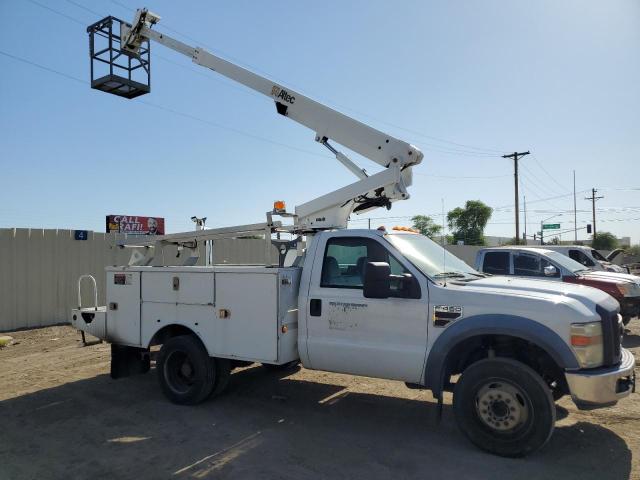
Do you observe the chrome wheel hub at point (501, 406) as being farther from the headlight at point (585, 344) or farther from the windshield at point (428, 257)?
the windshield at point (428, 257)

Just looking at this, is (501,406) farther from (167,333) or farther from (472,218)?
(472,218)

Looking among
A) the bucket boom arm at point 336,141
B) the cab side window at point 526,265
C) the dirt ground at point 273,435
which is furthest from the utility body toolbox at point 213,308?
the cab side window at point 526,265

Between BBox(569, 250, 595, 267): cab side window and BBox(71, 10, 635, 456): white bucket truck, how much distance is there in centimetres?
798

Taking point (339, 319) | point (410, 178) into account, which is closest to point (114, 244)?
point (339, 319)

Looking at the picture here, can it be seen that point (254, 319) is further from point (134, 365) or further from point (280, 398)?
point (134, 365)

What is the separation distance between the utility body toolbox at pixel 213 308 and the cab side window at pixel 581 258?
9.67 m

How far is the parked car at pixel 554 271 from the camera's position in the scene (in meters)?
9.68

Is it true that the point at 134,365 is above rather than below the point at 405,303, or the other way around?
below

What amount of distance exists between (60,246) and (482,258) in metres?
10.0

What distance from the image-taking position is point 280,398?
619cm

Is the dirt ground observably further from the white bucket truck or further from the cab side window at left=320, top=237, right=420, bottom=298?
the cab side window at left=320, top=237, right=420, bottom=298

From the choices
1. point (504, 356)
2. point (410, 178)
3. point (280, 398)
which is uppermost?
point (410, 178)

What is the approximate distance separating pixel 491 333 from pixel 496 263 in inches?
255

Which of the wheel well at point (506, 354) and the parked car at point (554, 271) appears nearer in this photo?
the wheel well at point (506, 354)
